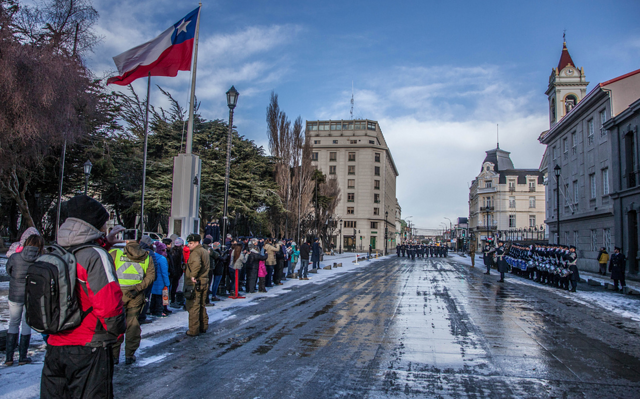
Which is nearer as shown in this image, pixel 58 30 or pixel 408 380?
pixel 408 380

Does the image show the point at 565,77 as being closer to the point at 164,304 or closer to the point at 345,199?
the point at 164,304

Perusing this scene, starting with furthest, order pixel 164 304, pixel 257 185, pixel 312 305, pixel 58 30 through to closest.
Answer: pixel 257 185 < pixel 58 30 < pixel 312 305 < pixel 164 304

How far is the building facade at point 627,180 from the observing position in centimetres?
2189

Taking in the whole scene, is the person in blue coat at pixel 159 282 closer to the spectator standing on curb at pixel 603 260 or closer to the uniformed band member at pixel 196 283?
the uniformed band member at pixel 196 283

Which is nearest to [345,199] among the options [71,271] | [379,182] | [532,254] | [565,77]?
[379,182]

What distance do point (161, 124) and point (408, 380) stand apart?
33.9 m

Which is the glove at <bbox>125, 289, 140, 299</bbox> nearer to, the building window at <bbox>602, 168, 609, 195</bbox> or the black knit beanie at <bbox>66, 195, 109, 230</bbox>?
the black knit beanie at <bbox>66, 195, 109, 230</bbox>

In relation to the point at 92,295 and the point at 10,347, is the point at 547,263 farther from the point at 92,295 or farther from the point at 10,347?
the point at 92,295

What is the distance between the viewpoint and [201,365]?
18.6 ft

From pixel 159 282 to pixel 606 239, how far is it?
27111mm

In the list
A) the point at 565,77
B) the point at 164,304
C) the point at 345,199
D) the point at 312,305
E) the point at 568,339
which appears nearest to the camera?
the point at 568,339

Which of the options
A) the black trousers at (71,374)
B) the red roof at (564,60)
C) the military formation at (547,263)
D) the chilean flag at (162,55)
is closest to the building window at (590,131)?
the military formation at (547,263)

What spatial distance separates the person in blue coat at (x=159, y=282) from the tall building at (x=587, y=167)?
2343 cm

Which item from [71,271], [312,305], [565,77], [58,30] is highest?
[565,77]
